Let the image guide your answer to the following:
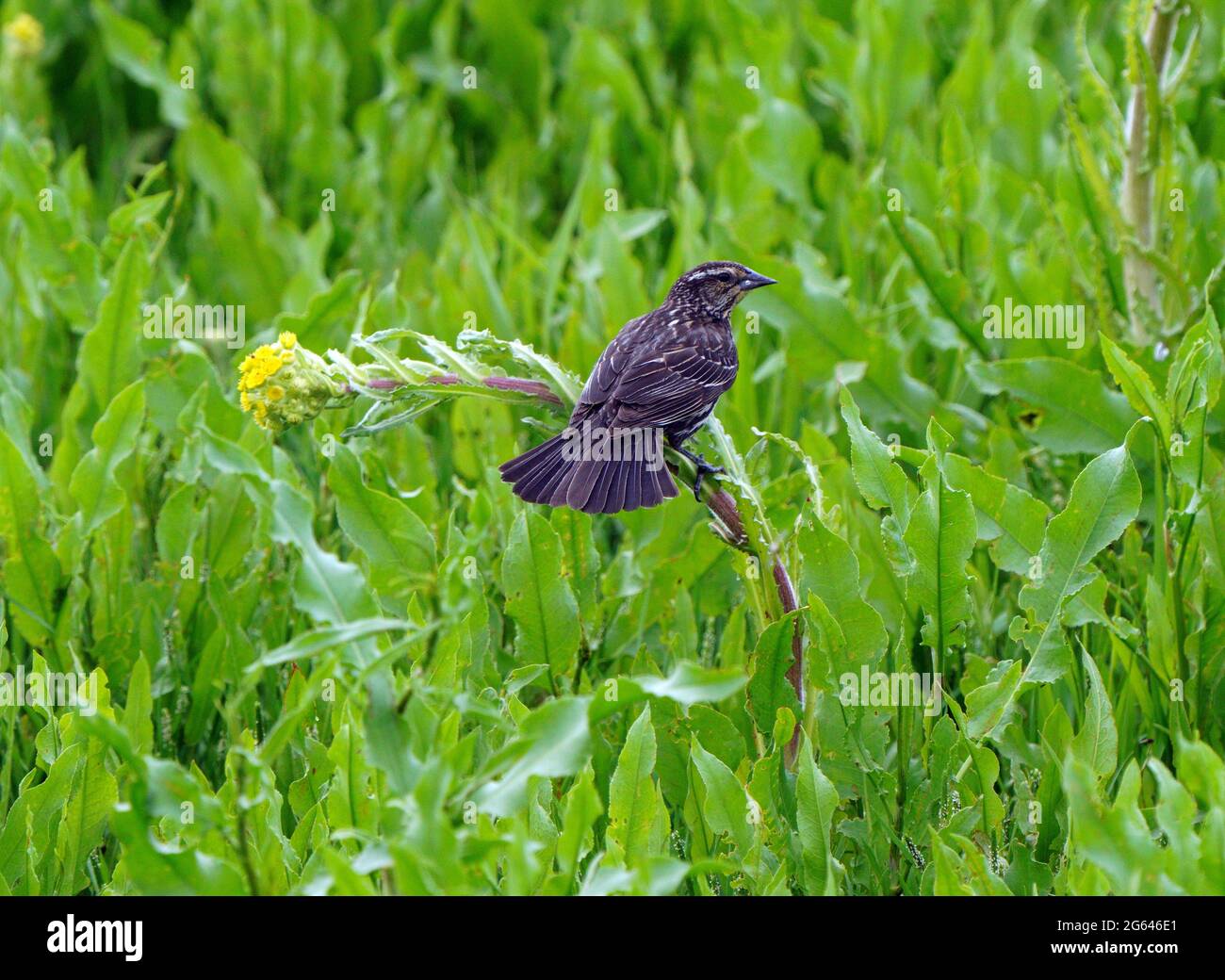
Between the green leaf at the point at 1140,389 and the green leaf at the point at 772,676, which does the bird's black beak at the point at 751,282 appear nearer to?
the green leaf at the point at 1140,389

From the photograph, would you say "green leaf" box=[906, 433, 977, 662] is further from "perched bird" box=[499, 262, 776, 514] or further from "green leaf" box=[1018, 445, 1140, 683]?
"perched bird" box=[499, 262, 776, 514]

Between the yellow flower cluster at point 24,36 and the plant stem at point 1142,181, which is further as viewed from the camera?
the yellow flower cluster at point 24,36

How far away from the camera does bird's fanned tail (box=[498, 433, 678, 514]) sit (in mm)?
2576

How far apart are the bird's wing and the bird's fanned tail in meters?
0.10

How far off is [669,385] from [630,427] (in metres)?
0.14

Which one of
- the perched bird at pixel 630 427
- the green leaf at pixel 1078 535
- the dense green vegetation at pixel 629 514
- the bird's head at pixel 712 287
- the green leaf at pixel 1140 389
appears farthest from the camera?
the bird's head at pixel 712 287

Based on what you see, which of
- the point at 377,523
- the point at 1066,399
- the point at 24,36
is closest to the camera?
the point at 377,523

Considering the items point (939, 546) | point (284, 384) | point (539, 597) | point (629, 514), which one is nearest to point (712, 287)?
point (629, 514)

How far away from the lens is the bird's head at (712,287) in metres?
3.31

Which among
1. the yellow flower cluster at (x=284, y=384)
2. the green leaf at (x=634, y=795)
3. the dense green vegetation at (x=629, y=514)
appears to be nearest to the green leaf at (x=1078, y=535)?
the dense green vegetation at (x=629, y=514)

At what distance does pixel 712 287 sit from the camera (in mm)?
3332

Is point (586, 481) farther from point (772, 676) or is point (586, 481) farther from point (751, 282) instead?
point (751, 282)

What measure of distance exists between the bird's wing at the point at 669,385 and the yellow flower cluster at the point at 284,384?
533mm

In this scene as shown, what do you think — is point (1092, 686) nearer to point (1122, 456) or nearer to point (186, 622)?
point (1122, 456)
